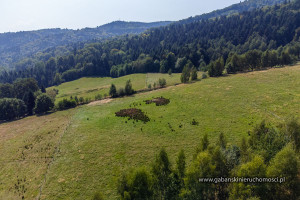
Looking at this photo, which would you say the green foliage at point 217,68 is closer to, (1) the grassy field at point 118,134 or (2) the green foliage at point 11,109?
(1) the grassy field at point 118,134

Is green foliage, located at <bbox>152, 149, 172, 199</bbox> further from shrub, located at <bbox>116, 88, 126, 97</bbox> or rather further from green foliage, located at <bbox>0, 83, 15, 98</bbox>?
green foliage, located at <bbox>0, 83, 15, 98</bbox>

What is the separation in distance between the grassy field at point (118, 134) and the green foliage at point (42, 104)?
17558 mm

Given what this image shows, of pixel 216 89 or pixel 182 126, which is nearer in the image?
pixel 182 126

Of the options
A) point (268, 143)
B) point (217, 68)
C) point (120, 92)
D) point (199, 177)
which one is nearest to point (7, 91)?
point (120, 92)

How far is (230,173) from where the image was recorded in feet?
76.2

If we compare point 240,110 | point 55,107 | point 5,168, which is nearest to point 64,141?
point 5,168

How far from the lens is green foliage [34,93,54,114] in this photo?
293 ft

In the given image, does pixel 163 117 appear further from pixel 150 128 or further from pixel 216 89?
pixel 216 89

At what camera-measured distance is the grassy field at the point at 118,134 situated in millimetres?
36906

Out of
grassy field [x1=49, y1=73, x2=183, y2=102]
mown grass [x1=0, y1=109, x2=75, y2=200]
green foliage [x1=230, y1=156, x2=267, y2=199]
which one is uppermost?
green foliage [x1=230, y1=156, x2=267, y2=199]

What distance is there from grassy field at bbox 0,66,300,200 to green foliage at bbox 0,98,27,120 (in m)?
15.8

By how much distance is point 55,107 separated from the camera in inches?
3583

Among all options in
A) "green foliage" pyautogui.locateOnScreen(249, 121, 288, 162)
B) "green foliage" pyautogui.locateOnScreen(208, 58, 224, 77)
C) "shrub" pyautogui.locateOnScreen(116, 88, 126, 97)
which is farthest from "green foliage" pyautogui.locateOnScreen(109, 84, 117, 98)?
"green foliage" pyautogui.locateOnScreen(249, 121, 288, 162)

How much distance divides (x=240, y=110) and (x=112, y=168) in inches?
1794
